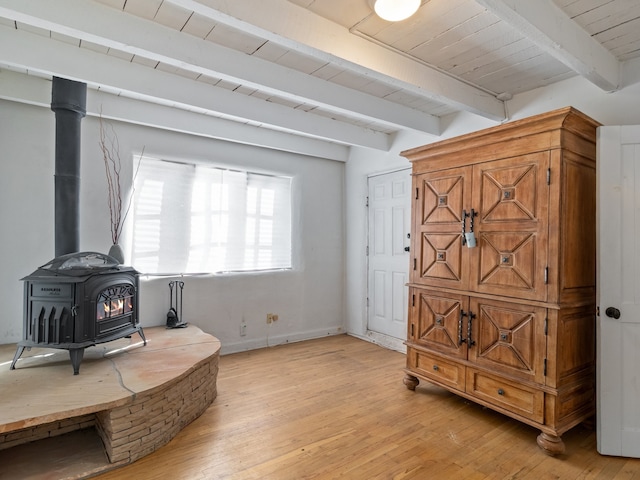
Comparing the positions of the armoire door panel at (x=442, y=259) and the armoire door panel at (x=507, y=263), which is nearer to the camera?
the armoire door panel at (x=507, y=263)

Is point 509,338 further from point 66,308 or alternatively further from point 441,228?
point 66,308

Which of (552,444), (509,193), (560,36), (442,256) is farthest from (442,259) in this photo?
(560,36)

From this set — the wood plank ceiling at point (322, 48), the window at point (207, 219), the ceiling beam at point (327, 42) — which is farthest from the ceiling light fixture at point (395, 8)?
the window at point (207, 219)

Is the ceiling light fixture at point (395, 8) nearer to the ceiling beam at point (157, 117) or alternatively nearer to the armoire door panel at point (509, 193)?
the armoire door panel at point (509, 193)

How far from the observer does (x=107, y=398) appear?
76.2 inches

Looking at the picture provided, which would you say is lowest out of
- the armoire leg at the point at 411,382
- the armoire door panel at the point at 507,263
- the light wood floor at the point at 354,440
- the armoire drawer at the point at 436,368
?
the light wood floor at the point at 354,440

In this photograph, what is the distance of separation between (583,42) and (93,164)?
150 inches

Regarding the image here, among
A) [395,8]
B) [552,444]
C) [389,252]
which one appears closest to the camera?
[395,8]

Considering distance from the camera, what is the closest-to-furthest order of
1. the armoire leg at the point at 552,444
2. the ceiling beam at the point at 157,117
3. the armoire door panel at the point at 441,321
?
the armoire leg at the point at 552,444
the armoire door panel at the point at 441,321
the ceiling beam at the point at 157,117

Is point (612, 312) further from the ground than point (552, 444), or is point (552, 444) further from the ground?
point (612, 312)

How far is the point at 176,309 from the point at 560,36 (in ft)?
12.1

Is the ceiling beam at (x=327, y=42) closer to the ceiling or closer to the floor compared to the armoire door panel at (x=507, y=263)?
closer to the ceiling

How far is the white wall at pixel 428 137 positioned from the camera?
2500 mm

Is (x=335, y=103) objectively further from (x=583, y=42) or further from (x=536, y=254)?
(x=536, y=254)
